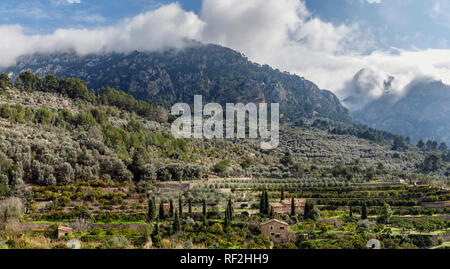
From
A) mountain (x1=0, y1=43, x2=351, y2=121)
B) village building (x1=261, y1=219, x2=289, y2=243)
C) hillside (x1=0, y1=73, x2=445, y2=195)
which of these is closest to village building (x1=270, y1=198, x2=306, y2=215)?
village building (x1=261, y1=219, x2=289, y2=243)

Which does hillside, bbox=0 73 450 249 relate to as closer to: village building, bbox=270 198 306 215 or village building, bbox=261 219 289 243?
village building, bbox=261 219 289 243

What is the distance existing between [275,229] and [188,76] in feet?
443

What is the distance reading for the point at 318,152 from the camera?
2936 inches

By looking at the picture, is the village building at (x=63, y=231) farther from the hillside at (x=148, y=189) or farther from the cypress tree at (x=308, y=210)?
the cypress tree at (x=308, y=210)

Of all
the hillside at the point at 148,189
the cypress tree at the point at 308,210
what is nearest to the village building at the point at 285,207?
the cypress tree at the point at 308,210

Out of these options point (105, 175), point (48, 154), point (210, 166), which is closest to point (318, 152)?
point (210, 166)

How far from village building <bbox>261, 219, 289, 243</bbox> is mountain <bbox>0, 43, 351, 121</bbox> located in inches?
4147

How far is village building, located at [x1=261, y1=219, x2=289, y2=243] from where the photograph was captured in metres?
21.8

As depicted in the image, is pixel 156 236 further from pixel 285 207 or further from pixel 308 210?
pixel 285 207

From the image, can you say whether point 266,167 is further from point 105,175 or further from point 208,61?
point 208,61

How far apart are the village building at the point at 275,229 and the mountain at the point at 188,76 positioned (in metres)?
105

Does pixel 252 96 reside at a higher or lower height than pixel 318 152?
higher
